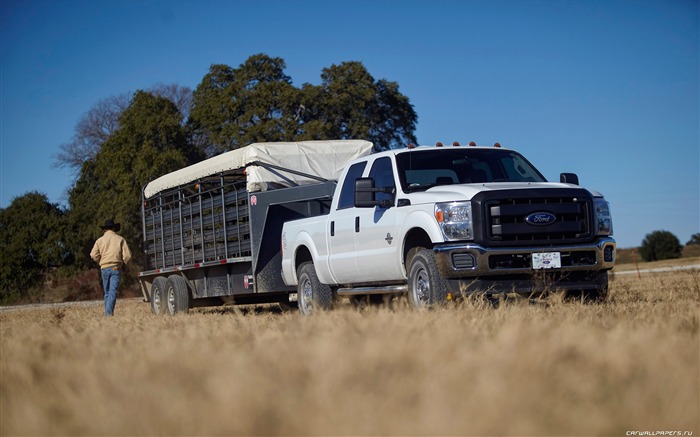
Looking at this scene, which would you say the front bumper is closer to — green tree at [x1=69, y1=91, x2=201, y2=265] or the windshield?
the windshield

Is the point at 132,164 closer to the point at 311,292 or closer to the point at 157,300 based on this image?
the point at 157,300

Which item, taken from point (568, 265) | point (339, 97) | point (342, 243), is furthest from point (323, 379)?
point (339, 97)

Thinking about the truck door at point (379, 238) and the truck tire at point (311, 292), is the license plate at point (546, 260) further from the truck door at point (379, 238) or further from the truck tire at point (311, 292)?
the truck tire at point (311, 292)

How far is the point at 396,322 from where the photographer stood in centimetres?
734

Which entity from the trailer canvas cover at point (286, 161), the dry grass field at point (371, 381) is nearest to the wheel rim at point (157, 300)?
the trailer canvas cover at point (286, 161)

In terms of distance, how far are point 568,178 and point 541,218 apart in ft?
4.52

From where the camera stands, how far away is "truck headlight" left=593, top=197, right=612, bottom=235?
11484 mm

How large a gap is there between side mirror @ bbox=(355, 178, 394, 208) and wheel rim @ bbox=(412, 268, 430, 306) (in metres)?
1.11

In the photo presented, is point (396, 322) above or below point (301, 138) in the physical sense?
below

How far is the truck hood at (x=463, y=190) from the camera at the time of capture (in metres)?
11.0

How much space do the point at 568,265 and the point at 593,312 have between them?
1.94 meters

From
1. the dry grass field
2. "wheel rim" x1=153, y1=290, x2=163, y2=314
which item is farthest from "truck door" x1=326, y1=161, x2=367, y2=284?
"wheel rim" x1=153, y1=290, x2=163, y2=314

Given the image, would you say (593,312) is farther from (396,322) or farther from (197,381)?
(197,381)

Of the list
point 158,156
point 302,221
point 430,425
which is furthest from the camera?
point 158,156
